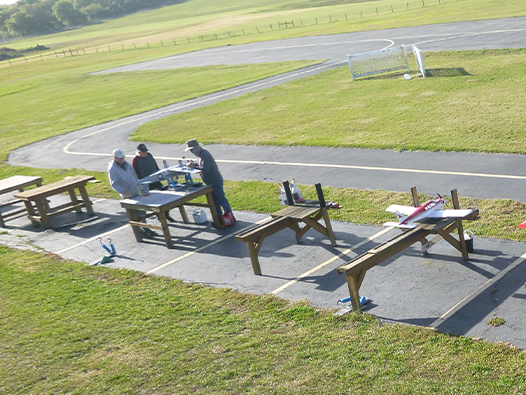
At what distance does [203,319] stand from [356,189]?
22.0 feet

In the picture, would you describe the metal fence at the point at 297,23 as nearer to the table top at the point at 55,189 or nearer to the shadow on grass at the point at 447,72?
the shadow on grass at the point at 447,72

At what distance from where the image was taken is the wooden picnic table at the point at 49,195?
1620 centimetres

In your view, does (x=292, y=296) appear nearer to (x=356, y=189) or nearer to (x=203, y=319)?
(x=203, y=319)

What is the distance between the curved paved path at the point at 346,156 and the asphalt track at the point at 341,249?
2.2 inches

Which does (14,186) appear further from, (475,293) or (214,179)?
(475,293)

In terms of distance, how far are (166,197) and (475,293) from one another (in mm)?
7611

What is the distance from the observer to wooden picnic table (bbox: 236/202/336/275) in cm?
1091

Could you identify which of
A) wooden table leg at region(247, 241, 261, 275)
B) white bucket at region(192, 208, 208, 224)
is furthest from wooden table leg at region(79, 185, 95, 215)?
wooden table leg at region(247, 241, 261, 275)

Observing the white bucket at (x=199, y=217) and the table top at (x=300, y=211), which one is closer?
the table top at (x=300, y=211)

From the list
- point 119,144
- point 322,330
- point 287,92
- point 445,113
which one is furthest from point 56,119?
point 322,330

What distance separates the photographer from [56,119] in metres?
37.8

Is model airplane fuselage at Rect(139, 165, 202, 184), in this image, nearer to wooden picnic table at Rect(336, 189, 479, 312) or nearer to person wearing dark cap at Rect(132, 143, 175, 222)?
person wearing dark cap at Rect(132, 143, 175, 222)

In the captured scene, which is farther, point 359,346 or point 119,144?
point 119,144

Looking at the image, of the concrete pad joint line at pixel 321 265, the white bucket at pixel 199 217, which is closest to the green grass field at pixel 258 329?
the concrete pad joint line at pixel 321 265
